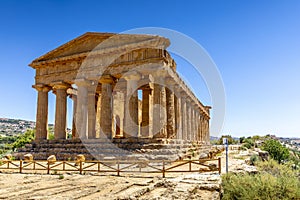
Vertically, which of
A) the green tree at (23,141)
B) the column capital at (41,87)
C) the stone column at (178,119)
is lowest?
the green tree at (23,141)

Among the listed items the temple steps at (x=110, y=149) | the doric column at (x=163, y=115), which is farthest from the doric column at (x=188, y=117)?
the doric column at (x=163, y=115)

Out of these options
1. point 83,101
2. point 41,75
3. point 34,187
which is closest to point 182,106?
point 83,101

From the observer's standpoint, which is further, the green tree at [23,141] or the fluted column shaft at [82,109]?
the green tree at [23,141]

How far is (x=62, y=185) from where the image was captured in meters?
11.0

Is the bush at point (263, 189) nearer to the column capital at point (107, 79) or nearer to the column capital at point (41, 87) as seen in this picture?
the column capital at point (107, 79)

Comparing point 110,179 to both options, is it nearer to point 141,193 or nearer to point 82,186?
point 82,186

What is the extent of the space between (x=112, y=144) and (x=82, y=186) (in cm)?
1148

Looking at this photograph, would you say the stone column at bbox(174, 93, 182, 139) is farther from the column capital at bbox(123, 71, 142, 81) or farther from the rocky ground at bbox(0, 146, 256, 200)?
the rocky ground at bbox(0, 146, 256, 200)

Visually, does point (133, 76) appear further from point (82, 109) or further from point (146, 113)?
point (82, 109)

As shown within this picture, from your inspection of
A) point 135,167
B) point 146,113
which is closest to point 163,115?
point 146,113

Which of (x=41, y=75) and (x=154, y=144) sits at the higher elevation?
(x=41, y=75)

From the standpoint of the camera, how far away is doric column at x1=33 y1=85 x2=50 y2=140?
27703 millimetres

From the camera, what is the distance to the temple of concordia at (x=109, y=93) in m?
21.9

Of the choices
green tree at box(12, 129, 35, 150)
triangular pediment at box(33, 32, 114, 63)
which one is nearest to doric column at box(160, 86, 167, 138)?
triangular pediment at box(33, 32, 114, 63)
